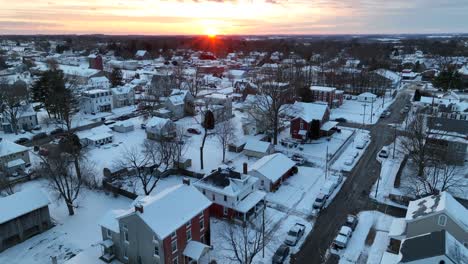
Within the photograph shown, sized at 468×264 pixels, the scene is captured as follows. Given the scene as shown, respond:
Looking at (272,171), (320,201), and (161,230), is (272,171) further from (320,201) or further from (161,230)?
(161,230)

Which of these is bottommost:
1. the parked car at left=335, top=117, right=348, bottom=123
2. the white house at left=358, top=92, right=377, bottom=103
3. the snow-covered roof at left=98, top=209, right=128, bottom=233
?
the snow-covered roof at left=98, top=209, right=128, bottom=233

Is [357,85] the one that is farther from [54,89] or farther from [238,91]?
[54,89]

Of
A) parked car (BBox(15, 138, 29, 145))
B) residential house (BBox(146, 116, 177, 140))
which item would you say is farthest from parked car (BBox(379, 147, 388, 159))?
parked car (BBox(15, 138, 29, 145))

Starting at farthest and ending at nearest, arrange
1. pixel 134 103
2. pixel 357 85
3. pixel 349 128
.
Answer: pixel 357 85 < pixel 134 103 < pixel 349 128

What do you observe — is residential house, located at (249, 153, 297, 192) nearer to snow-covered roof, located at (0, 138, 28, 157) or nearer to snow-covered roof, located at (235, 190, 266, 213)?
snow-covered roof, located at (235, 190, 266, 213)

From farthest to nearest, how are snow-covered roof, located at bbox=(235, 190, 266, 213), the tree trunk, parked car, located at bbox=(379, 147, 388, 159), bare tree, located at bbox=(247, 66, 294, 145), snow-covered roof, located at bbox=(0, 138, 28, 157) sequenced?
bare tree, located at bbox=(247, 66, 294, 145)
parked car, located at bbox=(379, 147, 388, 159)
snow-covered roof, located at bbox=(0, 138, 28, 157)
the tree trunk
snow-covered roof, located at bbox=(235, 190, 266, 213)

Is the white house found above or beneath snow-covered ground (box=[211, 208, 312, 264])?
above

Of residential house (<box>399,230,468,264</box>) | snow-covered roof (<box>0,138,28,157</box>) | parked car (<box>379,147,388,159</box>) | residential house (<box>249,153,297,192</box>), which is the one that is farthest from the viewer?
parked car (<box>379,147,388,159</box>)

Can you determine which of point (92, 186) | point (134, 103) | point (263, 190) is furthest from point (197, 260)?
point (134, 103)

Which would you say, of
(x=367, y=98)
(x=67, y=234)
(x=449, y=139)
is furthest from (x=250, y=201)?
(x=367, y=98)
